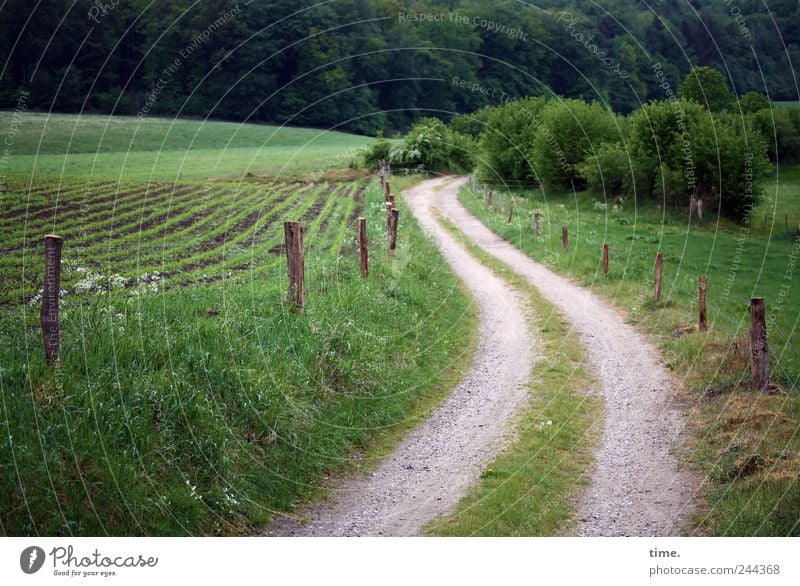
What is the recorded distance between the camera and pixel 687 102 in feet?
131

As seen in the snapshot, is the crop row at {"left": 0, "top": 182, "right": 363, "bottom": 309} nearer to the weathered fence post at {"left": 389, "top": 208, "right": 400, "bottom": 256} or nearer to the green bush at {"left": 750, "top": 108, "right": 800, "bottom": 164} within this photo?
the weathered fence post at {"left": 389, "top": 208, "right": 400, "bottom": 256}

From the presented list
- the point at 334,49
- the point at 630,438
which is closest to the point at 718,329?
the point at 630,438

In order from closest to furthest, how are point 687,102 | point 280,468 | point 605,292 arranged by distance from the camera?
point 280,468 → point 605,292 → point 687,102

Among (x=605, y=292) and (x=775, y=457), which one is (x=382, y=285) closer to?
(x=605, y=292)

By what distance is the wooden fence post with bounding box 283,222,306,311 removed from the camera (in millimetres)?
13048

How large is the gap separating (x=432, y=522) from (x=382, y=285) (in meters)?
9.60

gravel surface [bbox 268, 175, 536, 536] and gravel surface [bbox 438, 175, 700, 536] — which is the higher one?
gravel surface [bbox 268, 175, 536, 536]

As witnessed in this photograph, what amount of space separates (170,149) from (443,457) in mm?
41979

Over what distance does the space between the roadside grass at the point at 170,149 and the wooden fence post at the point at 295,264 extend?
6.26m

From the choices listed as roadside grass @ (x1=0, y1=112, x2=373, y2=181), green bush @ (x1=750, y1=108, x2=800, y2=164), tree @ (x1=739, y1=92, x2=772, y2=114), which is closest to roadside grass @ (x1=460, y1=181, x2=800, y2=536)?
green bush @ (x1=750, y1=108, x2=800, y2=164)

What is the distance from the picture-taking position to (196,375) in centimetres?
964

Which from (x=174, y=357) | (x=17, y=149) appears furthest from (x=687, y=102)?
(x=174, y=357)

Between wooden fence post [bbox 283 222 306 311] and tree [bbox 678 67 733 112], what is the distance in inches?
1352
